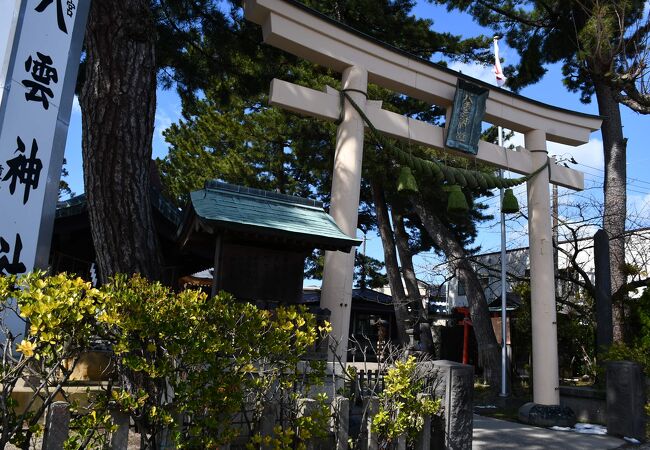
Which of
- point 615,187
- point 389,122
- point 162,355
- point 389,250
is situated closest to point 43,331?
point 162,355

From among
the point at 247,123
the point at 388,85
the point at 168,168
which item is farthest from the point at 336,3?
the point at 168,168

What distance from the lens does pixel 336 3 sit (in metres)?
12.5

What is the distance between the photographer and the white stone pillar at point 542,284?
864 cm

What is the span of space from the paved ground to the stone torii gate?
38.7 inches

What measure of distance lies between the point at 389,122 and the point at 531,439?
4.93 m

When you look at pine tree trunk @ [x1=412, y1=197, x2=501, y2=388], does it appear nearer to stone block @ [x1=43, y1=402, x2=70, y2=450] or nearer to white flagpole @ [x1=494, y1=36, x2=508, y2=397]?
white flagpole @ [x1=494, y1=36, x2=508, y2=397]

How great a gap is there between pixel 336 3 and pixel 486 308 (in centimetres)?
890

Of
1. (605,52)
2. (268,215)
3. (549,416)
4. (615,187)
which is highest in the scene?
(605,52)

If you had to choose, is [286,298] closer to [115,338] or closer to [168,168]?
[115,338]

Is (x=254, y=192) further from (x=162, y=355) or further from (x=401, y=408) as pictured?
(x=162, y=355)

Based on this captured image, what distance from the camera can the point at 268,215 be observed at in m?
6.19

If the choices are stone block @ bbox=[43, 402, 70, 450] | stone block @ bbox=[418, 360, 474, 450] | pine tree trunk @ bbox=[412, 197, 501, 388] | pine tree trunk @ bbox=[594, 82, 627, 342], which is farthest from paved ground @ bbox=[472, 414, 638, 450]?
pine tree trunk @ bbox=[412, 197, 501, 388]

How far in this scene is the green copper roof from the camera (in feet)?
18.4

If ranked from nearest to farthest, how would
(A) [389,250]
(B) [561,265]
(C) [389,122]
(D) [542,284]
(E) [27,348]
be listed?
(E) [27,348]
(C) [389,122]
(D) [542,284]
(A) [389,250]
(B) [561,265]
